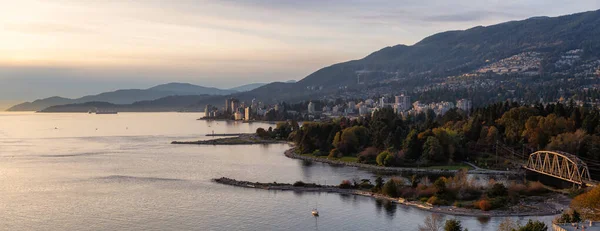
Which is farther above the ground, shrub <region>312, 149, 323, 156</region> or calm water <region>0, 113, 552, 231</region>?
shrub <region>312, 149, 323, 156</region>

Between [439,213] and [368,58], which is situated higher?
[368,58]

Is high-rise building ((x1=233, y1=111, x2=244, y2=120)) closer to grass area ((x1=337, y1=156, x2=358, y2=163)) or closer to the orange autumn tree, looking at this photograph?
grass area ((x1=337, y1=156, x2=358, y2=163))

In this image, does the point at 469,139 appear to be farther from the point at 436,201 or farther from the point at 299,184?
the point at 436,201

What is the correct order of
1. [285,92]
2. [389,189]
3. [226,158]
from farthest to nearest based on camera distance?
1. [285,92]
2. [226,158]
3. [389,189]

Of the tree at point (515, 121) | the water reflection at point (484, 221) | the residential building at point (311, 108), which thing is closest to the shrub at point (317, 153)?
the tree at point (515, 121)

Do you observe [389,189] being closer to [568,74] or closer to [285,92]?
[568,74]

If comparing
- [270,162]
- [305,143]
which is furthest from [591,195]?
[305,143]

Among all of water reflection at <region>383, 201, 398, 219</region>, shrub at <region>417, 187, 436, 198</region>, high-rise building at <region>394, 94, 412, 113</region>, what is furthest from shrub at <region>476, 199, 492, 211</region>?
high-rise building at <region>394, 94, 412, 113</region>

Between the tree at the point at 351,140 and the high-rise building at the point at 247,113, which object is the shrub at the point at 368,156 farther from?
the high-rise building at the point at 247,113
